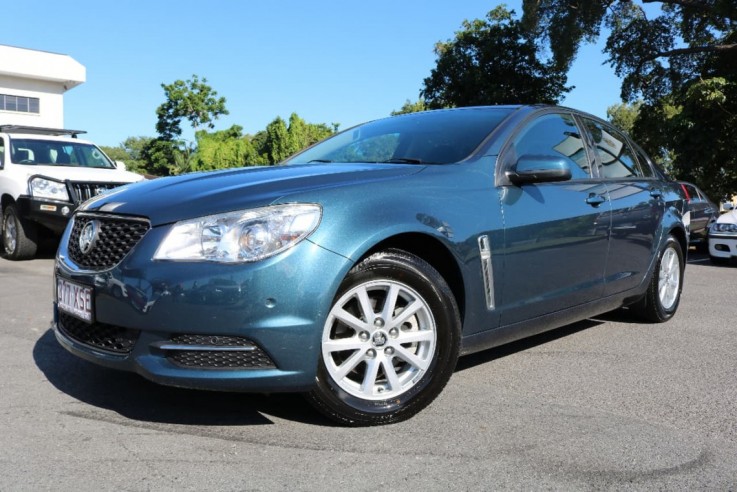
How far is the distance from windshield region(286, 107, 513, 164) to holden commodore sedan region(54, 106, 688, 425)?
0.7 inches

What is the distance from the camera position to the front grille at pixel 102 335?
113 inches

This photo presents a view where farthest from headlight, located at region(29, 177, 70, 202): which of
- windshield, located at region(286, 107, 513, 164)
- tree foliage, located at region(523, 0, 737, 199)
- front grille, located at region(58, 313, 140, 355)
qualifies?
tree foliage, located at region(523, 0, 737, 199)

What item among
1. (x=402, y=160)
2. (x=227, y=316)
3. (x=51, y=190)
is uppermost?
(x=51, y=190)

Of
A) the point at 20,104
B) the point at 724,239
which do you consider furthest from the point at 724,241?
the point at 20,104

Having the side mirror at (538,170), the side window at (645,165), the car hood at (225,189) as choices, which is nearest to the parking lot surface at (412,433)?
the car hood at (225,189)

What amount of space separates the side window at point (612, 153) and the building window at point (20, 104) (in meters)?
40.1

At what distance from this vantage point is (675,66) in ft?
77.7

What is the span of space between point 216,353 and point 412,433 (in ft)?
2.97

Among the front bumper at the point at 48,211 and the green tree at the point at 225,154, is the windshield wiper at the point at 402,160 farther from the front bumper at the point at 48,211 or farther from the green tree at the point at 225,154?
the green tree at the point at 225,154

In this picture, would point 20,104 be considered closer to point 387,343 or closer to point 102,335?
point 102,335

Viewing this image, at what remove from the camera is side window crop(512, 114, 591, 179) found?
3.97 meters

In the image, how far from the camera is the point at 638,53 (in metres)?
24.0

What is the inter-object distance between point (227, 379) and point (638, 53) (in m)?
24.7

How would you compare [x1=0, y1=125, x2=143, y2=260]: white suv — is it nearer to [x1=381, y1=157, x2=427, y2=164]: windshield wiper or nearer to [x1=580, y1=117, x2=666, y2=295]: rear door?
[x1=381, y1=157, x2=427, y2=164]: windshield wiper
